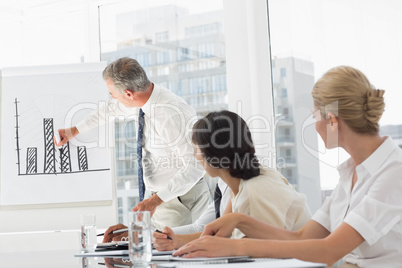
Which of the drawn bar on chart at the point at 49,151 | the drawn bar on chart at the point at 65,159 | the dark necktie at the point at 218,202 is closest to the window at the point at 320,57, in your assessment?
the dark necktie at the point at 218,202

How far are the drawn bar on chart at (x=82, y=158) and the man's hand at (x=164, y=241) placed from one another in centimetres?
186

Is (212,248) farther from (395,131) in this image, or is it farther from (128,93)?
(395,131)

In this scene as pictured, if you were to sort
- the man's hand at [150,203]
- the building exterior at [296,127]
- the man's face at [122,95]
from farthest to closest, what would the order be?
the building exterior at [296,127] → the man's face at [122,95] → the man's hand at [150,203]

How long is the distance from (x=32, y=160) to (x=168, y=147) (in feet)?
3.67

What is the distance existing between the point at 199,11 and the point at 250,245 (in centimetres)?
273

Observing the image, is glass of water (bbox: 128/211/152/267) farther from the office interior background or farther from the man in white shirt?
the office interior background

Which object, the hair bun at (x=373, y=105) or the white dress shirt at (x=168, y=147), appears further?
the white dress shirt at (x=168, y=147)

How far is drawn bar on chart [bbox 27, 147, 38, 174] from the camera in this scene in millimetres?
3703

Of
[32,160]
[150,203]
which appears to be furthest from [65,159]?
[150,203]

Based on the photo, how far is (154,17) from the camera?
4.07 metres

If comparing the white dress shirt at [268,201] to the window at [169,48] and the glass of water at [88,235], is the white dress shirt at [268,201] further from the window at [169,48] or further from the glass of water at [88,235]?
the window at [169,48]

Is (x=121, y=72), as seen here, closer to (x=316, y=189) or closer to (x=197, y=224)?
(x=197, y=224)

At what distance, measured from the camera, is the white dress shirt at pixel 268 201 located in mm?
1879

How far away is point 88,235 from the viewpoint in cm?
193
